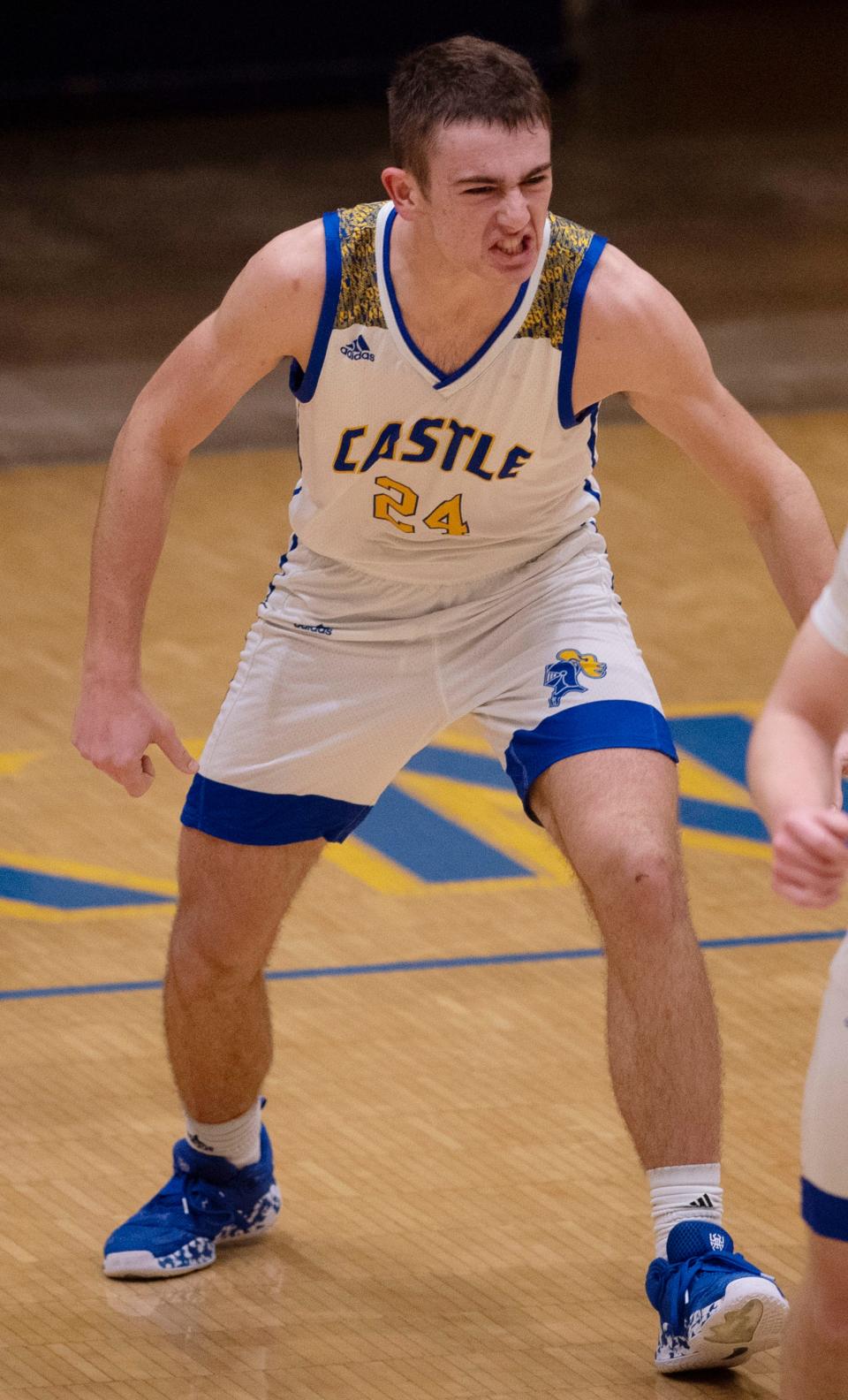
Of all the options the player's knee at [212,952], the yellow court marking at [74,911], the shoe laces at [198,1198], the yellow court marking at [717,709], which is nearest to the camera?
the player's knee at [212,952]

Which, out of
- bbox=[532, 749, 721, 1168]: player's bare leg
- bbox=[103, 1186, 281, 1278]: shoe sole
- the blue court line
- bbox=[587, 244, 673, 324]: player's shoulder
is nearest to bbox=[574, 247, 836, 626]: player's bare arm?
bbox=[587, 244, 673, 324]: player's shoulder

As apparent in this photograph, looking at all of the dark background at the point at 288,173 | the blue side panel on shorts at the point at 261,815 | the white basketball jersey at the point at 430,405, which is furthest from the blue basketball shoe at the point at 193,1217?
the dark background at the point at 288,173

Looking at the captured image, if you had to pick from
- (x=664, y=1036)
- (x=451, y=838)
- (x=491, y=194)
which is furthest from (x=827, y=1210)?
(x=451, y=838)

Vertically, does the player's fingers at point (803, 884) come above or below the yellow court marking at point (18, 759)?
above

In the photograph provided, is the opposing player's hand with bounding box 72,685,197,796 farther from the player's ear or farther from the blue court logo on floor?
the blue court logo on floor

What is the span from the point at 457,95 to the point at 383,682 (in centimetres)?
86

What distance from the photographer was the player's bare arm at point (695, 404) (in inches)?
129

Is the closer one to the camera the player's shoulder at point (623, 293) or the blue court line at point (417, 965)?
the player's shoulder at point (623, 293)

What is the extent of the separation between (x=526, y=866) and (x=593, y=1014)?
77 centimetres

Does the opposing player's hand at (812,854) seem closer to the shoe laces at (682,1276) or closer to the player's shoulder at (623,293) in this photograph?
the shoe laces at (682,1276)

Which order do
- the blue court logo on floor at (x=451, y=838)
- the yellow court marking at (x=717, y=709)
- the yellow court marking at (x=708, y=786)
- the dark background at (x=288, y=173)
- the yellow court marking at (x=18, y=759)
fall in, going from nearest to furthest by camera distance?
the blue court logo on floor at (x=451, y=838), the yellow court marking at (x=708, y=786), the yellow court marking at (x=18, y=759), the yellow court marking at (x=717, y=709), the dark background at (x=288, y=173)

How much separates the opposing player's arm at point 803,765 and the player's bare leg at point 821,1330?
398 mm

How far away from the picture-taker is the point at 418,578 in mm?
3510

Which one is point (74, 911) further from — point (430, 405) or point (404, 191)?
point (404, 191)
